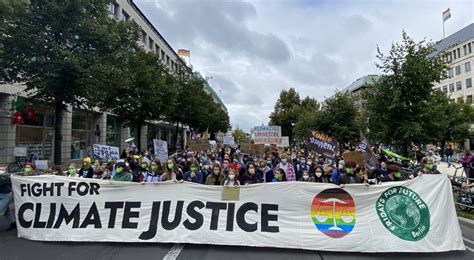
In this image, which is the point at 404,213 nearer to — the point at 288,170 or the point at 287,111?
the point at 288,170

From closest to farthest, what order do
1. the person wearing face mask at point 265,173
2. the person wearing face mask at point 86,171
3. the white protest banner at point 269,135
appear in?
the person wearing face mask at point 86,171, the person wearing face mask at point 265,173, the white protest banner at point 269,135

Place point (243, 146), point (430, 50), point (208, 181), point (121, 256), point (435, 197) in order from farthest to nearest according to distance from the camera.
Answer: point (243, 146) < point (430, 50) < point (208, 181) < point (435, 197) < point (121, 256)

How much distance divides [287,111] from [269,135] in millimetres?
37100

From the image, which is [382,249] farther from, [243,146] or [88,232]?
[243,146]

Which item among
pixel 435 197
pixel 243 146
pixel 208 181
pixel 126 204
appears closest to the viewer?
pixel 435 197

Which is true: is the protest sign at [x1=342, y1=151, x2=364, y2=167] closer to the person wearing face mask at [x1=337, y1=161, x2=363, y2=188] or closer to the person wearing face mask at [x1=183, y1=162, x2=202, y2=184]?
the person wearing face mask at [x1=337, y1=161, x2=363, y2=188]

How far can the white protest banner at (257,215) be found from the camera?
16.8ft

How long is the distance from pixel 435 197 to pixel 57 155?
13596 mm

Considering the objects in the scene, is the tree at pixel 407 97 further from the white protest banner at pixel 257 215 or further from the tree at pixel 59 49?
the tree at pixel 59 49

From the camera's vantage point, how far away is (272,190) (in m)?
5.57

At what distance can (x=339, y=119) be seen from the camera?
2639cm

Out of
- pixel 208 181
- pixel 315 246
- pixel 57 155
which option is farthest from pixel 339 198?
pixel 57 155

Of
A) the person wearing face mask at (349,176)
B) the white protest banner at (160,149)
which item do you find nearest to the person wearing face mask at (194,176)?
the person wearing face mask at (349,176)

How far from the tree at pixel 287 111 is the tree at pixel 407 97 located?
39.6m
